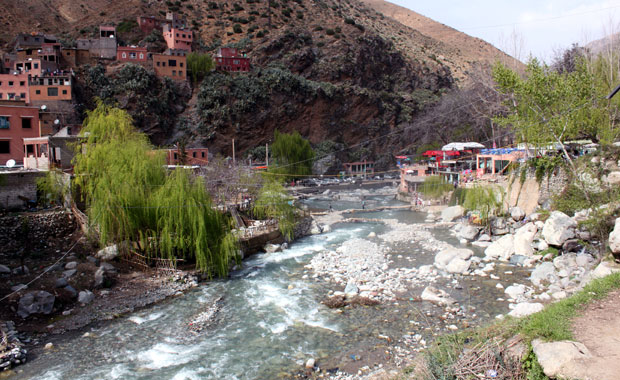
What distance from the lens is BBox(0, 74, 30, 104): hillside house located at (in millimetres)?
44844

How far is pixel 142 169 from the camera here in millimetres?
15703

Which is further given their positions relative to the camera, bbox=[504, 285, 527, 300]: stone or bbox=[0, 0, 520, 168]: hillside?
bbox=[0, 0, 520, 168]: hillside

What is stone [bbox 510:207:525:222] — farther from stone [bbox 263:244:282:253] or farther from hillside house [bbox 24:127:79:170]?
hillside house [bbox 24:127:79:170]

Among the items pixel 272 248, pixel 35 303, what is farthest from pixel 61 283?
pixel 272 248

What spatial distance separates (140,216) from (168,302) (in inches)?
141

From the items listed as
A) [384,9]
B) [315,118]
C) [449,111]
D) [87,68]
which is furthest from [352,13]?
[87,68]

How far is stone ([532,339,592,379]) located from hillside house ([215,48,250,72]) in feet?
208

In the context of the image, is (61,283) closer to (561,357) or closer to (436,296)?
(436,296)

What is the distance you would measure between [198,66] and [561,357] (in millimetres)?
61847

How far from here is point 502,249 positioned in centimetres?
1741

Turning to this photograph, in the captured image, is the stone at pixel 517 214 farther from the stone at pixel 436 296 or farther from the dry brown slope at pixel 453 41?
the dry brown slope at pixel 453 41

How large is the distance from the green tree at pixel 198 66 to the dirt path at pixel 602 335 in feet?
199

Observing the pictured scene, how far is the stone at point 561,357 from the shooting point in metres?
5.96

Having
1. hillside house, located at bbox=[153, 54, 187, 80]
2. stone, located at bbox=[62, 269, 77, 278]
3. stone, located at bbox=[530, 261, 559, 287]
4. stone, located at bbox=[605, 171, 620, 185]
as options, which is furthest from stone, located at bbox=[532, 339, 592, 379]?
hillside house, located at bbox=[153, 54, 187, 80]
